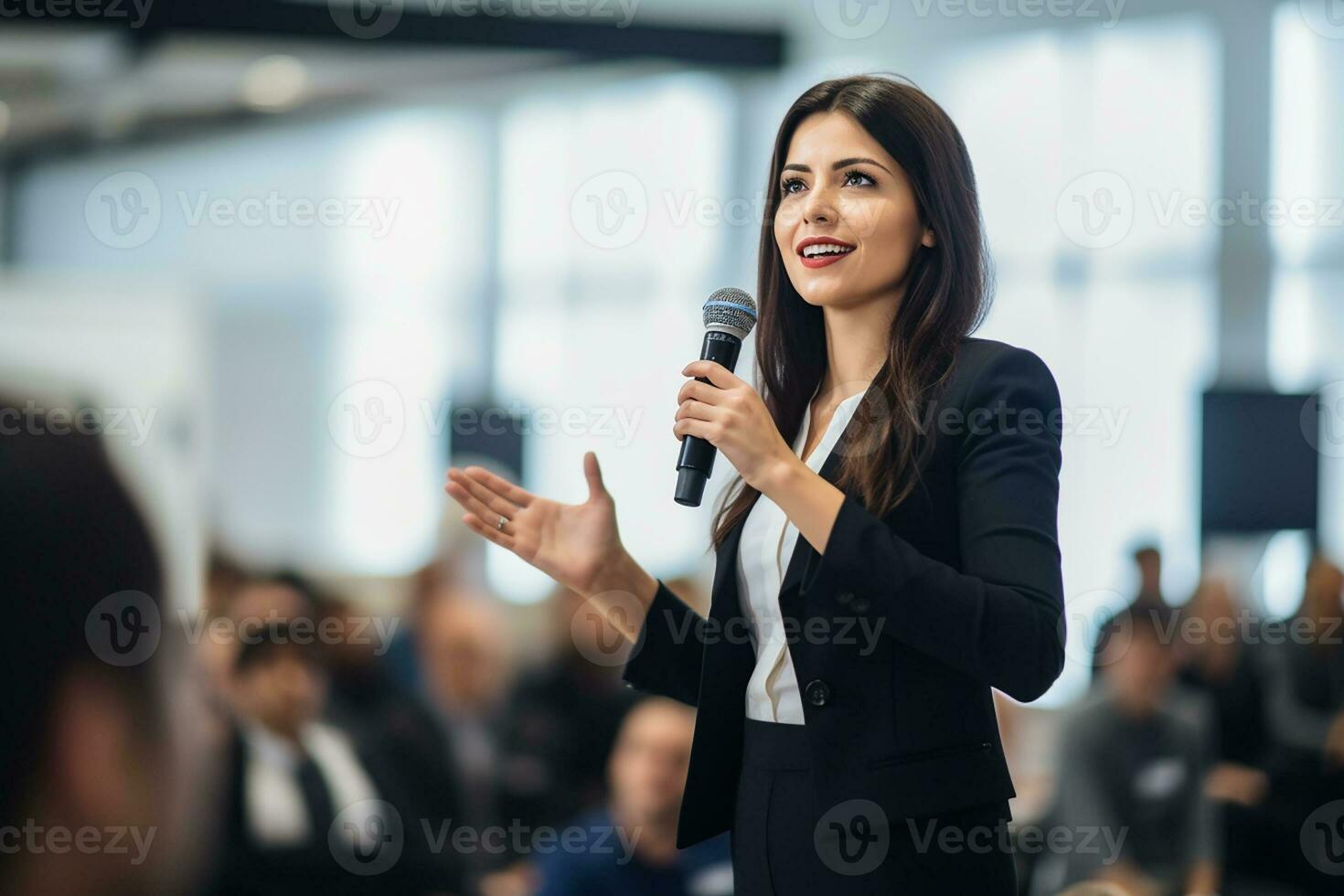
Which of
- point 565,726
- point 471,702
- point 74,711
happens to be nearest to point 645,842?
point 565,726

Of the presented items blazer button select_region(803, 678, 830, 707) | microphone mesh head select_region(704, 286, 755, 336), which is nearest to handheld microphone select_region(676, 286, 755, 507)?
microphone mesh head select_region(704, 286, 755, 336)

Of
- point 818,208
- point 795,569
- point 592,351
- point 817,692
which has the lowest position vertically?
point 817,692

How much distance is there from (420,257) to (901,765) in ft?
18.1

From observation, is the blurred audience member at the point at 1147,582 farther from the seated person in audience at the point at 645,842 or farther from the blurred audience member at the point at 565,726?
the seated person in audience at the point at 645,842

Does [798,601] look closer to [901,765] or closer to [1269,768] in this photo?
[901,765]

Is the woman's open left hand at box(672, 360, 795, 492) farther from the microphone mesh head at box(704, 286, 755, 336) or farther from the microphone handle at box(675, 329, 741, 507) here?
the microphone mesh head at box(704, 286, 755, 336)

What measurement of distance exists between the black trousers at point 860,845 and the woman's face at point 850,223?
49 centimetres

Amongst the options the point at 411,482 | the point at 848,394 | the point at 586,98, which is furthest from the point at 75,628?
the point at 586,98

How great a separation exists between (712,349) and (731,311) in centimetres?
7

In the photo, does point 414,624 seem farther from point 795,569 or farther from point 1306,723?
point 795,569

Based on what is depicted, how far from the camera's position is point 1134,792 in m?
4.30

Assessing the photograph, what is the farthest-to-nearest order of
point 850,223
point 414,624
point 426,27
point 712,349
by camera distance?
1. point 426,27
2. point 414,624
3. point 712,349
4. point 850,223

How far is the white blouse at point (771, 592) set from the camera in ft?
4.55

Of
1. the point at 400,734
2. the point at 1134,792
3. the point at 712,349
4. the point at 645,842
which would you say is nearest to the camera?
the point at 712,349
